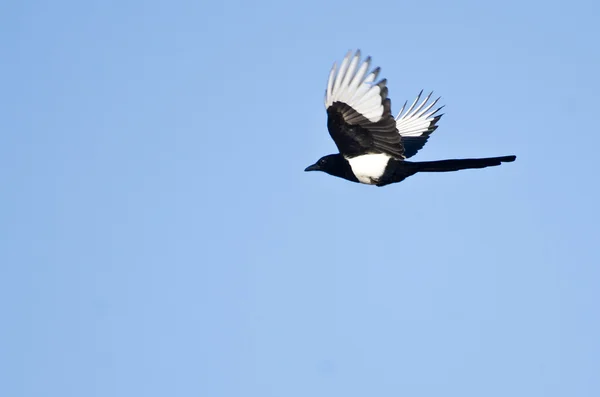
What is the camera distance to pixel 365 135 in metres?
11.3

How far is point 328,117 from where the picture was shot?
11.1m

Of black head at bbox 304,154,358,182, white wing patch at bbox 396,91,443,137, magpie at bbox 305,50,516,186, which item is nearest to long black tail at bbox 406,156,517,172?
magpie at bbox 305,50,516,186

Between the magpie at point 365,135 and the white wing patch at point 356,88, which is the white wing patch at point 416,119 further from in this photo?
the white wing patch at point 356,88

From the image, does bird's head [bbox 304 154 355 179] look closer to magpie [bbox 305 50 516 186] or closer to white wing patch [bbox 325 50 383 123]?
magpie [bbox 305 50 516 186]

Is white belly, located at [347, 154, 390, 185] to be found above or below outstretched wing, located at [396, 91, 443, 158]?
below

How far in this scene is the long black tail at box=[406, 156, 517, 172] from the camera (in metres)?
11.1

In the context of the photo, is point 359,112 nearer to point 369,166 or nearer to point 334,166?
point 369,166

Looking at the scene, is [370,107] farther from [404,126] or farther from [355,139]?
[404,126]

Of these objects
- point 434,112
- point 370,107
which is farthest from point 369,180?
point 434,112

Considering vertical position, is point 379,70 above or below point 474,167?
above

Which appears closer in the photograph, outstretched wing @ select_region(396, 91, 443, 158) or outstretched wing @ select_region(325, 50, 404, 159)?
outstretched wing @ select_region(325, 50, 404, 159)

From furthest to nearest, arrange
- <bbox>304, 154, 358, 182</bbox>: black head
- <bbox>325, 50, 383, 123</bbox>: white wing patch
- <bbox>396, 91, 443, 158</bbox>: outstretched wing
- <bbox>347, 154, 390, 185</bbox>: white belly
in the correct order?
1. <bbox>396, 91, 443, 158</bbox>: outstretched wing
2. <bbox>304, 154, 358, 182</bbox>: black head
3. <bbox>347, 154, 390, 185</bbox>: white belly
4. <bbox>325, 50, 383, 123</bbox>: white wing patch

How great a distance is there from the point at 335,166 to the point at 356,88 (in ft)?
5.60

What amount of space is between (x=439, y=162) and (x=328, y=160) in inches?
58.4
